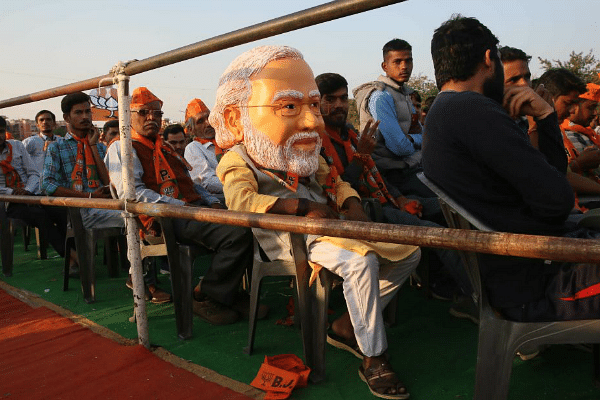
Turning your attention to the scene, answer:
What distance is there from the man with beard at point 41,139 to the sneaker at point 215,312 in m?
5.48

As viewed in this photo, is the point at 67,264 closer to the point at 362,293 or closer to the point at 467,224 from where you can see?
the point at 362,293

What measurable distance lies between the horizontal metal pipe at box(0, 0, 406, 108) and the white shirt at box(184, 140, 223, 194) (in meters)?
2.29

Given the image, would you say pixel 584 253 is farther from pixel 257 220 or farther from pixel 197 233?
pixel 197 233

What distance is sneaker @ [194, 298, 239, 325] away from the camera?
3355 millimetres

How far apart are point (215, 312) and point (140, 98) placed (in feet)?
5.64

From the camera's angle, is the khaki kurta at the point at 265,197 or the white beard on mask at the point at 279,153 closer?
the khaki kurta at the point at 265,197

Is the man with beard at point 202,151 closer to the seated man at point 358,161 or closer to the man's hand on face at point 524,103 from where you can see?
the seated man at point 358,161

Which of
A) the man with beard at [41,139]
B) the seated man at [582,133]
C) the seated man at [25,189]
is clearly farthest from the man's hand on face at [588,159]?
the man with beard at [41,139]

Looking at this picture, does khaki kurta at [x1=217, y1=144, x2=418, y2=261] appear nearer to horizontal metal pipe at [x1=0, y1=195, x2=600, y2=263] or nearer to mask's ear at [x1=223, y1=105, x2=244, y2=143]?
mask's ear at [x1=223, y1=105, x2=244, y2=143]

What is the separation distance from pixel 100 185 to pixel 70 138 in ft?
1.71

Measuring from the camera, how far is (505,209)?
1.87m

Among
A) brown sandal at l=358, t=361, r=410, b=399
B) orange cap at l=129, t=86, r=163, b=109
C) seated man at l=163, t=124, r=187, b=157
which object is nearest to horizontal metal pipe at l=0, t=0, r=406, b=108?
orange cap at l=129, t=86, r=163, b=109

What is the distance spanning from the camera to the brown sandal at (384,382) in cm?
225

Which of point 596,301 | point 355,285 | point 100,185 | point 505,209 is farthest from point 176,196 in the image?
point 596,301
